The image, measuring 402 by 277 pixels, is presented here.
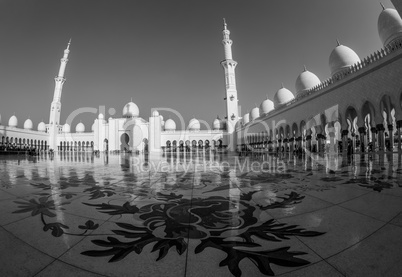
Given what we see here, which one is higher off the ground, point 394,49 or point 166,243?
point 394,49

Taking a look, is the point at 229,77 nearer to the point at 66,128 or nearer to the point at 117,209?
the point at 117,209

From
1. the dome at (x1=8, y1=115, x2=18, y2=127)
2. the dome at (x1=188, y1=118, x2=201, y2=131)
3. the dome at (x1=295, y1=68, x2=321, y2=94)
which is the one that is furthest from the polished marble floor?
the dome at (x1=8, y1=115, x2=18, y2=127)

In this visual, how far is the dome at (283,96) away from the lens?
2131 cm

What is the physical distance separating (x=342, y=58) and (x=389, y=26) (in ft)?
8.87

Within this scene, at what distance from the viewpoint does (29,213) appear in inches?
66.9

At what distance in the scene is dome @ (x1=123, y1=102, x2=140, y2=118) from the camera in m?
32.4

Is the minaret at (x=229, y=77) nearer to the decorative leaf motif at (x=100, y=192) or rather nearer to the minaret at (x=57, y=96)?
the minaret at (x=57, y=96)

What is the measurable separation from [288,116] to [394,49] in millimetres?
9073

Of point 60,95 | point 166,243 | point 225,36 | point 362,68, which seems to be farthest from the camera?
point 60,95

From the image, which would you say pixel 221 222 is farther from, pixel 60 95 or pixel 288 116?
pixel 60 95

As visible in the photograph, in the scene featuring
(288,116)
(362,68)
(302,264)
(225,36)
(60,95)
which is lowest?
(302,264)

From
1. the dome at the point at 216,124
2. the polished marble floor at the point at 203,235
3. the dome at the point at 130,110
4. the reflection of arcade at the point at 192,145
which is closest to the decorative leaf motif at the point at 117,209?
the polished marble floor at the point at 203,235

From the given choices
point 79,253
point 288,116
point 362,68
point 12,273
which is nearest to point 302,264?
point 79,253

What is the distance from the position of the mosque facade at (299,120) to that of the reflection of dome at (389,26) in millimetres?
39
